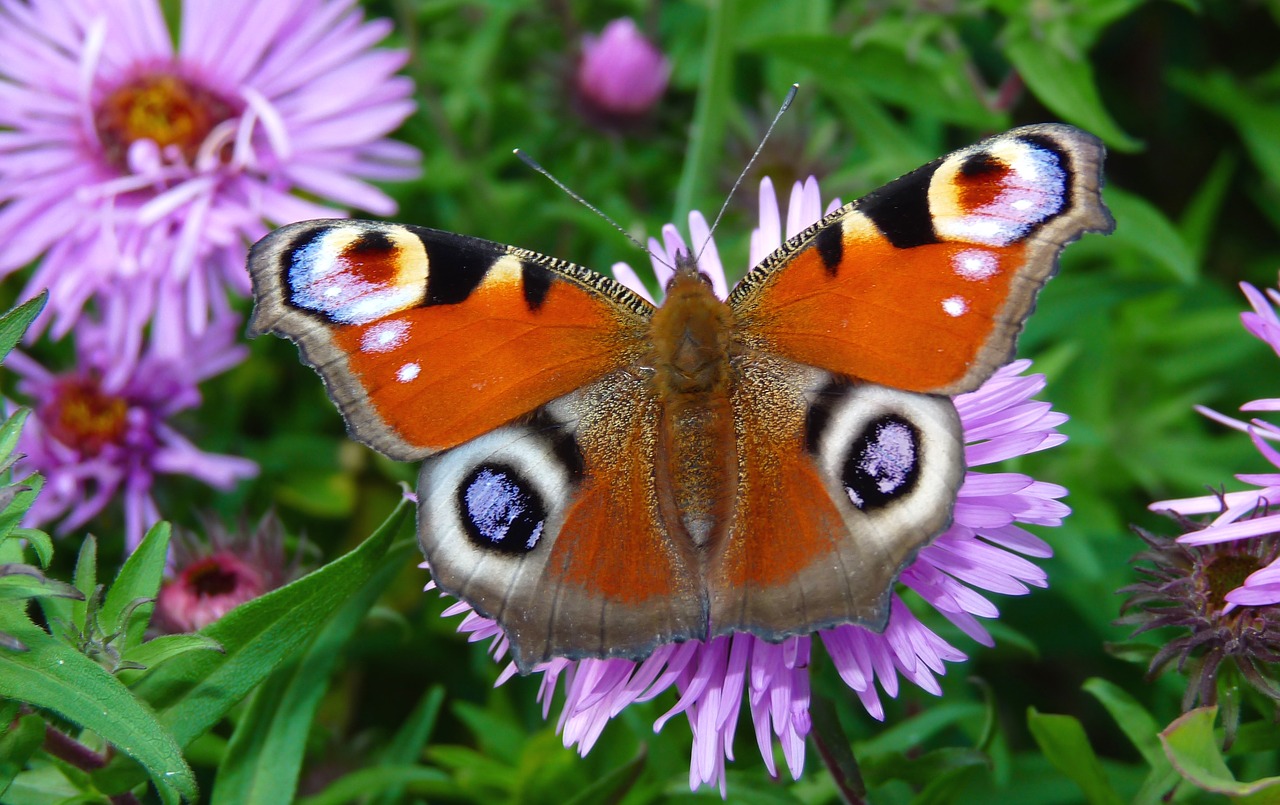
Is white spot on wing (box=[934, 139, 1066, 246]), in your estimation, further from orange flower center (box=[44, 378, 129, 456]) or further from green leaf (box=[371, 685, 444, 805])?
orange flower center (box=[44, 378, 129, 456])

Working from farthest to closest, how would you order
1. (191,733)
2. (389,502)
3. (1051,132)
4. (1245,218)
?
(1245,218), (389,502), (191,733), (1051,132)

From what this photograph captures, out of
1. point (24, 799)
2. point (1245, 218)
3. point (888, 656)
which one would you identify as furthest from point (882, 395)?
point (1245, 218)

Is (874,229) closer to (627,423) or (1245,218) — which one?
(627,423)

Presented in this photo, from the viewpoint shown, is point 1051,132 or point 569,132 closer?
point 1051,132

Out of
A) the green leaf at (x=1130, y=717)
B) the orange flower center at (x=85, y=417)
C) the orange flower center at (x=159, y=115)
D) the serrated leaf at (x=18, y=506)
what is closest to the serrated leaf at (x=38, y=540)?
the serrated leaf at (x=18, y=506)

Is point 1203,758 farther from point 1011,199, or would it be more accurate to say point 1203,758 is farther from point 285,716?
point 285,716

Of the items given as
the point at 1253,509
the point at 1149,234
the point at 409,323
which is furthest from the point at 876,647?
the point at 1149,234
